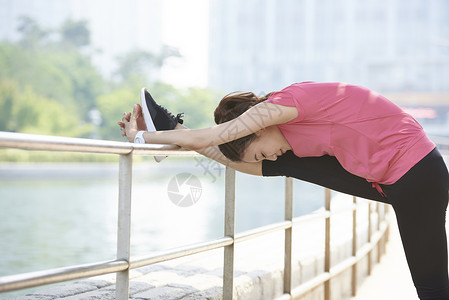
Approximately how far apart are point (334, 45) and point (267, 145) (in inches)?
A: 2386

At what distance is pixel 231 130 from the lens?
67.8 inches

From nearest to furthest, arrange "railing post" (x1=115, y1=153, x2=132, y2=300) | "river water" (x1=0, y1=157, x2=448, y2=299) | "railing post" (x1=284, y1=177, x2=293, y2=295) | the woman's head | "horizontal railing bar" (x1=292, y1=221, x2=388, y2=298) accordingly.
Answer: "railing post" (x1=115, y1=153, x2=132, y2=300) < the woman's head < "railing post" (x1=284, y1=177, x2=293, y2=295) < "horizontal railing bar" (x1=292, y1=221, x2=388, y2=298) < "river water" (x1=0, y1=157, x2=448, y2=299)

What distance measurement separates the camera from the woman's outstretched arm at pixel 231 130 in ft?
5.58

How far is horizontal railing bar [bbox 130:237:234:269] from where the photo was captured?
1.50m

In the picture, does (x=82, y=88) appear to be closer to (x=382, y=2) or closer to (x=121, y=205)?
(x=382, y=2)

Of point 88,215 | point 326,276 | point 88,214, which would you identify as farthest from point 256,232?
point 88,214

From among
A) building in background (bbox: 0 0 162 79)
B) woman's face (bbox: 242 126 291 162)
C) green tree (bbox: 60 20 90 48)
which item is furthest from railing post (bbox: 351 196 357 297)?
green tree (bbox: 60 20 90 48)

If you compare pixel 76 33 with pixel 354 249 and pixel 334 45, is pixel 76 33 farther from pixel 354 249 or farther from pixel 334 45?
pixel 354 249

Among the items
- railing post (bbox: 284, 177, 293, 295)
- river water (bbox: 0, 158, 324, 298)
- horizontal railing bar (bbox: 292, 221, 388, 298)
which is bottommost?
river water (bbox: 0, 158, 324, 298)

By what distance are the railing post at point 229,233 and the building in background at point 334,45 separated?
56.1 meters

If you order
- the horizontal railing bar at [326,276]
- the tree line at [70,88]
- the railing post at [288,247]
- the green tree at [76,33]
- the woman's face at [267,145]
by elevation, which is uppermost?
the green tree at [76,33]

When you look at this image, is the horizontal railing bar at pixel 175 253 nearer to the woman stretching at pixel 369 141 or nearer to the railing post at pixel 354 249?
the woman stretching at pixel 369 141

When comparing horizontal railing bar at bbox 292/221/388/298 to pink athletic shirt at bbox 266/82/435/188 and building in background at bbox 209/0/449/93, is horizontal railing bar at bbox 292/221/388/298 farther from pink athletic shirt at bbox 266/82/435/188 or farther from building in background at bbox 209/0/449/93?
building in background at bbox 209/0/449/93

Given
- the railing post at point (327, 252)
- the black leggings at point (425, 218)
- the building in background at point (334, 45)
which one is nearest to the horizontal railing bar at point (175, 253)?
the black leggings at point (425, 218)
